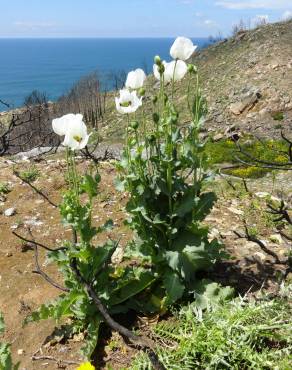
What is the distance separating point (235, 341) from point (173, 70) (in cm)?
209

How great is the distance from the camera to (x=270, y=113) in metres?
25.1

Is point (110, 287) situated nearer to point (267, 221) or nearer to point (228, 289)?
point (228, 289)

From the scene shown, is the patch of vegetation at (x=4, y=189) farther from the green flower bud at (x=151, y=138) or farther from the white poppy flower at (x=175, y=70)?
the white poppy flower at (x=175, y=70)

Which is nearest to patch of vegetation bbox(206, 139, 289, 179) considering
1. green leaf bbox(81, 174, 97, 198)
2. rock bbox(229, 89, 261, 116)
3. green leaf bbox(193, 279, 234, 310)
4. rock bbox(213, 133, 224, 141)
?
rock bbox(213, 133, 224, 141)

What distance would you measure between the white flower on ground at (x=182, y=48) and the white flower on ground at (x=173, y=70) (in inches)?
4.0

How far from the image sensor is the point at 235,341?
10.5 ft

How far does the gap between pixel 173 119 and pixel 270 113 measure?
73.6 ft

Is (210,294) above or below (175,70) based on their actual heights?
below

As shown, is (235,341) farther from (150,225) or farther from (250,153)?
(250,153)

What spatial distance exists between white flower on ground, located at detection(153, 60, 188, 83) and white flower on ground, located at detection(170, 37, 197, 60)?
101 mm

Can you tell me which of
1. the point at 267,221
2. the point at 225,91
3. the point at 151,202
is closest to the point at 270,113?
the point at 225,91

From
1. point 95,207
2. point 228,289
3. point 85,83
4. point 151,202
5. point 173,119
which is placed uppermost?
point 173,119

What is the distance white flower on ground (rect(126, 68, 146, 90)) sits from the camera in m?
3.76

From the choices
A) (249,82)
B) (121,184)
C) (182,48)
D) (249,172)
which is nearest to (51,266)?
(121,184)
